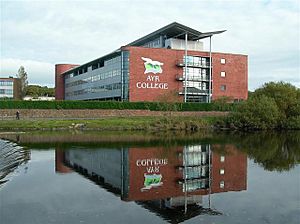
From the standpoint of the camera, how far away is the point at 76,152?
104 feet

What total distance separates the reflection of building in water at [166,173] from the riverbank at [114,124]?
921 inches

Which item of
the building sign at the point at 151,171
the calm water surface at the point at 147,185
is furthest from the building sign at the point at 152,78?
the building sign at the point at 151,171

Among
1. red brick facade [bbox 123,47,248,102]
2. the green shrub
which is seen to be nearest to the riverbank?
the green shrub

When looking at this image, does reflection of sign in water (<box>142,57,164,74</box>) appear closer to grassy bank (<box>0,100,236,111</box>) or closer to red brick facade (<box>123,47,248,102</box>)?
red brick facade (<box>123,47,248,102</box>)

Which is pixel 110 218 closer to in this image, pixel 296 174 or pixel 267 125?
pixel 296 174

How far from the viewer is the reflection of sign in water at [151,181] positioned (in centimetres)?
1906

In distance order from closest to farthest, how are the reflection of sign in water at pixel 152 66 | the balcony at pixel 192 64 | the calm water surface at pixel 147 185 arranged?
1. the calm water surface at pixel 147 185
2. the reflection of sign in water at pixel 152 66
3. the balcony at pixel 192 64

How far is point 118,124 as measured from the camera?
5781 cm

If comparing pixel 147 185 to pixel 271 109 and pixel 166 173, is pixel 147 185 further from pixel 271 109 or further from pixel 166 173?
pixel 271 109

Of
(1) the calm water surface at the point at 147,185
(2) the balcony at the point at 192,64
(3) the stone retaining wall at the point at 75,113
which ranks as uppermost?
(2) the balcony at the point at 192,64

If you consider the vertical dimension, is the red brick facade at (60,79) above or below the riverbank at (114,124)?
above

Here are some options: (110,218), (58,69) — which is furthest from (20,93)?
(110,218)

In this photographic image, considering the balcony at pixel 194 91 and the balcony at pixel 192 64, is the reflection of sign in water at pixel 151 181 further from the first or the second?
the balcony at pixel 192 64

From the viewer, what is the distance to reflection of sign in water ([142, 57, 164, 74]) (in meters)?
77.8
